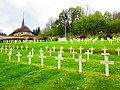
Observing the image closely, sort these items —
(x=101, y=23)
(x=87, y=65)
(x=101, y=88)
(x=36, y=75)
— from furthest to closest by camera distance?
(x=101, y=23)
(x=87, y=65)
(x=36, y=75)
(x=101, y=88)

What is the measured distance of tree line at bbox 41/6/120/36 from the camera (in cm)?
5603

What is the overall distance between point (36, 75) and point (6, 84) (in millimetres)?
1612

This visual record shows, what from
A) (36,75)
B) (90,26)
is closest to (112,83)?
(36,75)

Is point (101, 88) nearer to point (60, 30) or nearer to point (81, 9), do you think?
point (60, 30)

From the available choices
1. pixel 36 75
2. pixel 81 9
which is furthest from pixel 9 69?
pixel 81 9

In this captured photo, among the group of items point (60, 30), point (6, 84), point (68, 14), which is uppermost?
point (68, 14)

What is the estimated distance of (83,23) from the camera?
189 feet

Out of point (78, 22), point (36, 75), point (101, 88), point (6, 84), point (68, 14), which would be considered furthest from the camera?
point (68, 14)

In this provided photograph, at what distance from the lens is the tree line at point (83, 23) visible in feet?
184

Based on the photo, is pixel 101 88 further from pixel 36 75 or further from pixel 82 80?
pixel 36 75

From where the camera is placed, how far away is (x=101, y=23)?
5603cm

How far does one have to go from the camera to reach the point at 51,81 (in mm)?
9906

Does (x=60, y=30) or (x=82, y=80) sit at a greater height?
(x=60, y=30)

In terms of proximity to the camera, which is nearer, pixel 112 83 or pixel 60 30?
pixel 112 83
